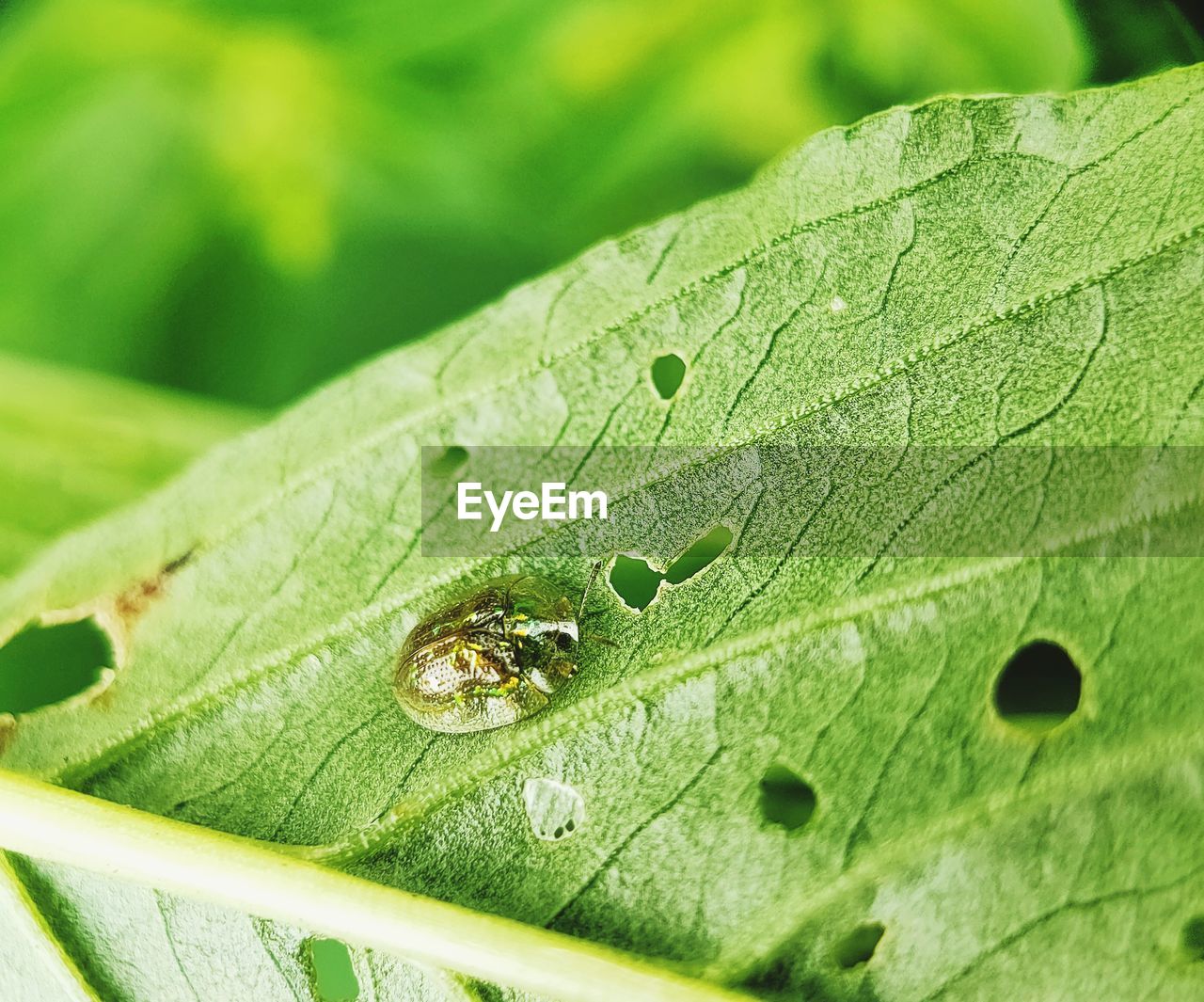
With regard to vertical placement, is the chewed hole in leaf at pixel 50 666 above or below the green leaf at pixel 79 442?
below

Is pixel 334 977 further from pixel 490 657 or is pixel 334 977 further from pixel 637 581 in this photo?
pixel 637 581

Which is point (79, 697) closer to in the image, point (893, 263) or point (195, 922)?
point (195, 922)

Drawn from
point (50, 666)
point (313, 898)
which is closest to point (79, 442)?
point (50, 666)

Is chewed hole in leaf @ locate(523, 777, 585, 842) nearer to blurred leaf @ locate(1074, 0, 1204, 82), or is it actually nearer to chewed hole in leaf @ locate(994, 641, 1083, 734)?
chewed hole in leaf @ locate(994, 641, 1083, 734)

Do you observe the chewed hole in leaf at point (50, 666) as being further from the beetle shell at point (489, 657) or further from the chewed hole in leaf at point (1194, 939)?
the chewed hole in leaf at point (1194, 939)

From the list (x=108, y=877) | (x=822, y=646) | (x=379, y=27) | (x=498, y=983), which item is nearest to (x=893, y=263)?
(x=822, y=646)

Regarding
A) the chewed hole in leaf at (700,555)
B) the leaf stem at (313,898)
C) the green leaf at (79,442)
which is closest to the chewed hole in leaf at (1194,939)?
the leaf stem at (313,898)

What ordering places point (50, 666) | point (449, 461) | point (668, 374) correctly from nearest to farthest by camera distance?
1. point (668, 374)
2. point (449, 461)
3. point (50, 666)
